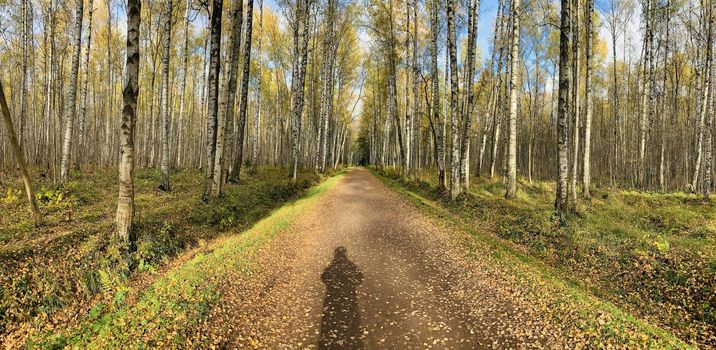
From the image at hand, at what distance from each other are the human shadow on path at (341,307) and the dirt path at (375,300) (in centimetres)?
1

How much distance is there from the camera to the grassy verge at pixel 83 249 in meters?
5.14

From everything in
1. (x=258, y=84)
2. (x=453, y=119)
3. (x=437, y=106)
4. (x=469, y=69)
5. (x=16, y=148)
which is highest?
(x=258, y=84)

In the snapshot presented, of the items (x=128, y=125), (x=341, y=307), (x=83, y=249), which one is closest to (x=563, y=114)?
(x=341, y=307)

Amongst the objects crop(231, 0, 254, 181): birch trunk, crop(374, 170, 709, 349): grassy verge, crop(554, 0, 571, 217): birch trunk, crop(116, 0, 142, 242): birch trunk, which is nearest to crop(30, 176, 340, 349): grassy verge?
crop(116, 0, 142, 242): birch trunk

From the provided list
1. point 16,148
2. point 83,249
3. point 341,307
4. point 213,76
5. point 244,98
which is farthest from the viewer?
point 244,98

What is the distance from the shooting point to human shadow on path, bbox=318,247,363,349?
176 inches

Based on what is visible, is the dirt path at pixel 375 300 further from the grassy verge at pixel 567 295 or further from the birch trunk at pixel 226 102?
the birch trunk at pixel 226 102

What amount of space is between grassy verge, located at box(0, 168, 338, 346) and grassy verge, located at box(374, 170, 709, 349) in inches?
254

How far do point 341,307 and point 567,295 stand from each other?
11.8ft

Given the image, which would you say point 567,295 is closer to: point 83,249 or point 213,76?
point 83,249

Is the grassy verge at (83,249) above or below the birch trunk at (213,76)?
below

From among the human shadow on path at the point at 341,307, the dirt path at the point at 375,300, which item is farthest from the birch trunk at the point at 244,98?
the human shadow on path at the point at 341,307

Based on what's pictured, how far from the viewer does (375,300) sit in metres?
5.55

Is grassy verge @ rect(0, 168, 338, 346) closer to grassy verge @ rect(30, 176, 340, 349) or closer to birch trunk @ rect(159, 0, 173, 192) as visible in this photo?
grassy verge @ rect(30, 176, 340, 349)
